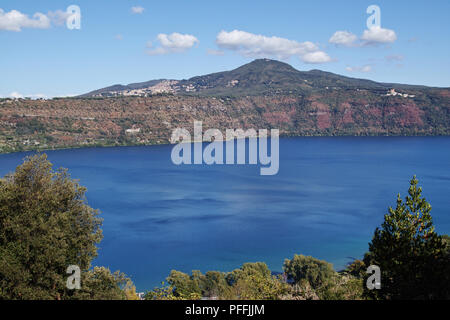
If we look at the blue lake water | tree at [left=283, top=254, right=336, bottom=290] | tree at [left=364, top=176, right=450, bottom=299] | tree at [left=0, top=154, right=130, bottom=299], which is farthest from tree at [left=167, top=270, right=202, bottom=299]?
tree at [left=364, top=176, right=450, bottom=299]

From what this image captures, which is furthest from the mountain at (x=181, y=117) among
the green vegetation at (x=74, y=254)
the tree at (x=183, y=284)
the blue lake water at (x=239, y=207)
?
the green vegetation at (x=74, y=254)

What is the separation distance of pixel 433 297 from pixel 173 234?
108ft

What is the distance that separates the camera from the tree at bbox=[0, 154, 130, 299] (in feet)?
35.2

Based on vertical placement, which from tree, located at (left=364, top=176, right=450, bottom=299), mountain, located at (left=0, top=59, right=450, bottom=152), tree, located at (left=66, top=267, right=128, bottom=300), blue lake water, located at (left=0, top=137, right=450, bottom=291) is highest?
mountain, located at (left=0, top=59, right=450, bottom=152)

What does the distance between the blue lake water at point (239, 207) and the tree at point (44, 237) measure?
17685 millimetres

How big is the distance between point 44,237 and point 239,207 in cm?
4317

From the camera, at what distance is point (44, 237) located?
36.4ft

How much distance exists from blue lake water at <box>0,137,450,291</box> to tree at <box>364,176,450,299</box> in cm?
1762

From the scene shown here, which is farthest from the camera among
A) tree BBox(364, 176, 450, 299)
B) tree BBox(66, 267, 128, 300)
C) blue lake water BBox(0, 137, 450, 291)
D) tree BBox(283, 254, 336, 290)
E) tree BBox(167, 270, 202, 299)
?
blue lake water BBox(0, 137, 450, 291)

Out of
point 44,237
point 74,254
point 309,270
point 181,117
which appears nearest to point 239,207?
point 309,270

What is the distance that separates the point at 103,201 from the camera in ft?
185

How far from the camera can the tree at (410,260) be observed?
11539mm

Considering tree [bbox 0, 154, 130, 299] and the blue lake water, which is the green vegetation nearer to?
tree [bbox 0, 154, 130, 299]
